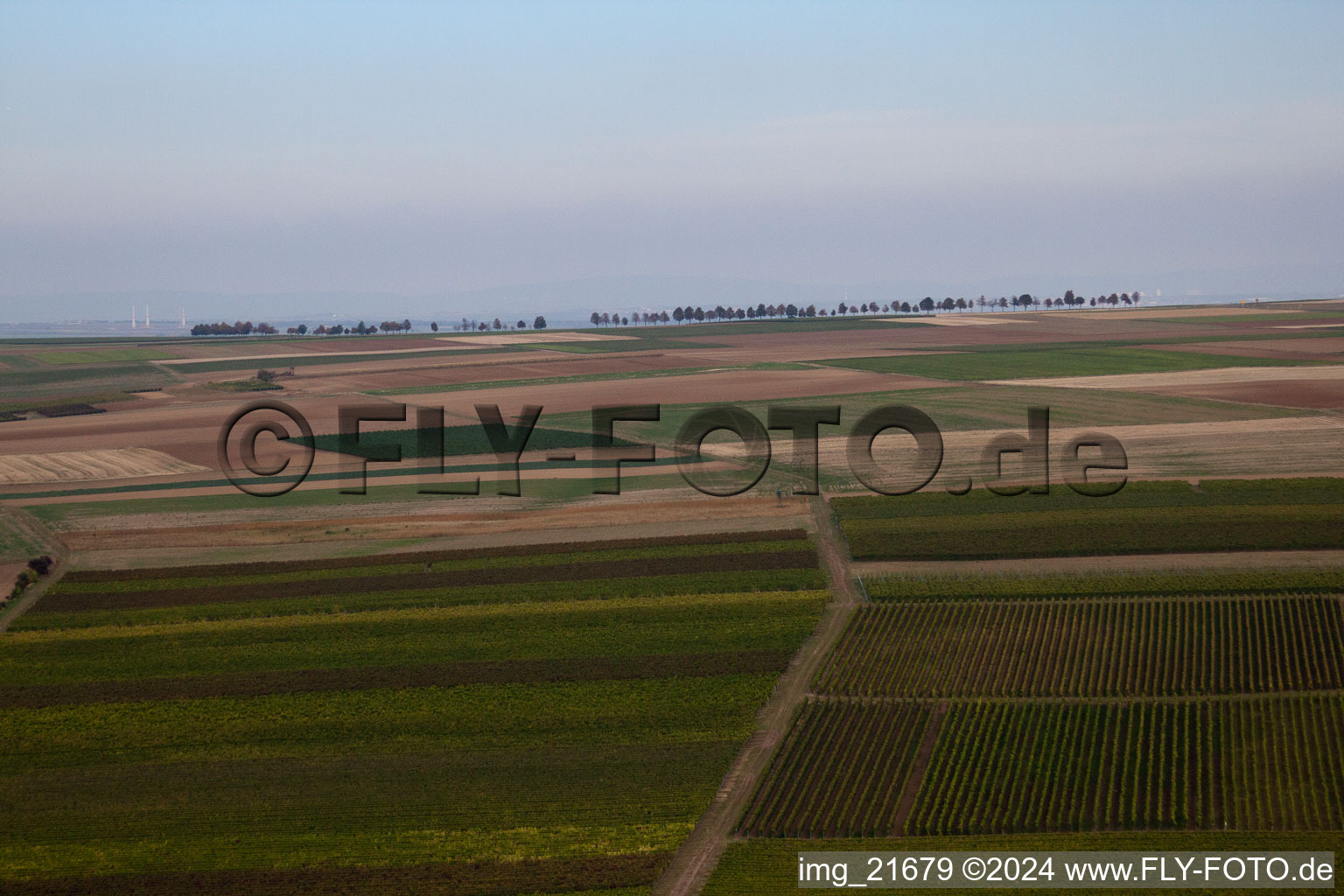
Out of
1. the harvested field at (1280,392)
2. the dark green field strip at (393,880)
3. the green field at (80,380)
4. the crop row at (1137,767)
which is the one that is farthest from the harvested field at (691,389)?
the dark green field strip at (393,880)

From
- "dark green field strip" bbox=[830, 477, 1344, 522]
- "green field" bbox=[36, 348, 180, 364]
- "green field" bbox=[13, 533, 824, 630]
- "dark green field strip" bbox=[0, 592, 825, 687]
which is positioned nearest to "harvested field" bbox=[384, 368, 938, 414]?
"dark green field strip" bbox=[830, 477, 1344, 522]

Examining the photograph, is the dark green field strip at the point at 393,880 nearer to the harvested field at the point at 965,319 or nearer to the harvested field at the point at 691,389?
the harvested field at the point at 691,389

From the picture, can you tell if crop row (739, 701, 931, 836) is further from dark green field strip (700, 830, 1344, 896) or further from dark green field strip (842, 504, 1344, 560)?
dark green field strip (842, 504, 1344, 560)

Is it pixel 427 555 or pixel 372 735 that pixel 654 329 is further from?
pixel 372 735

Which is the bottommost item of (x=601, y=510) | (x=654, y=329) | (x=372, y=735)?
(x=372, y=735)

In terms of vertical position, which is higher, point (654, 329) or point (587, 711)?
point (654, 329)

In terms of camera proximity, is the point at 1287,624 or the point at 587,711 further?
the point at 1287,624

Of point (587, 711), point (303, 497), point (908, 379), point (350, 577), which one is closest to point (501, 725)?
point (587, 711)

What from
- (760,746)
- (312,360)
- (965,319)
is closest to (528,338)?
(312,360)
